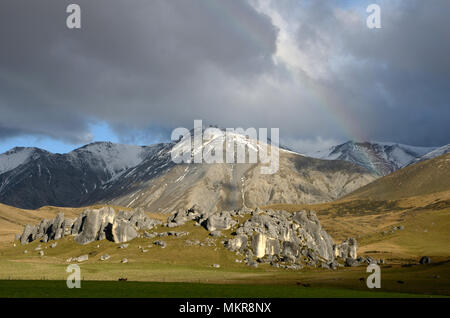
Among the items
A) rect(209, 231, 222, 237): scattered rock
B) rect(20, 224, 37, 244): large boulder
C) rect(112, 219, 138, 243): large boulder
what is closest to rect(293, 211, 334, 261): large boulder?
rect(209, 231, 222, 237): scattered rock

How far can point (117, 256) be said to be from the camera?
128125mm

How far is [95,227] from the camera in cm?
15100

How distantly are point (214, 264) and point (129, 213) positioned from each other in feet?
202

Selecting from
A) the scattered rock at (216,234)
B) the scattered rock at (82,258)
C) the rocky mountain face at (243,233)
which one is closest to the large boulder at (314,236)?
the rocky mountain face at (243,233)

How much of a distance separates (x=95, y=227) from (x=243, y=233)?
179 feet

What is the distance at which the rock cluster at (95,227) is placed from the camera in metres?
144

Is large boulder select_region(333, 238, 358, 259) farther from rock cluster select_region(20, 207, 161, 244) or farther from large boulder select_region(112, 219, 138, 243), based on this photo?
large boulder select_region(112, 219, 138, 243)

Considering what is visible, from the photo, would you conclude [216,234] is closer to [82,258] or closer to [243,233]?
[243,233]

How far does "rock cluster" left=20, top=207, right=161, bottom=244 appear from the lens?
5679 inches
